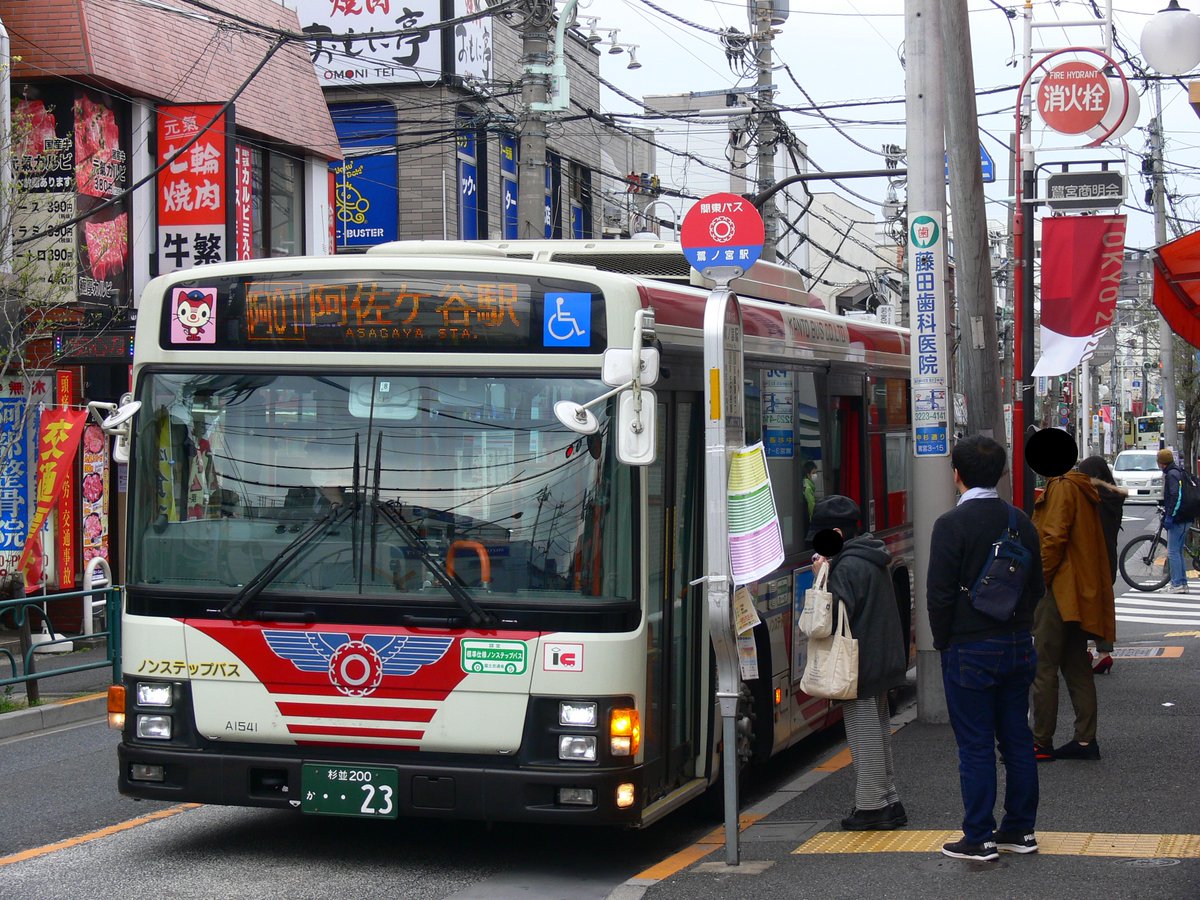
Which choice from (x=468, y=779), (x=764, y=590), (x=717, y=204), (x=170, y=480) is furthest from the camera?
(x=764, y=590)

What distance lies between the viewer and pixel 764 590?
A: 8.80 m

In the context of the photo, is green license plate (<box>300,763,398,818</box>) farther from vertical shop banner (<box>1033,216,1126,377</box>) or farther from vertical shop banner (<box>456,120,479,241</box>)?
vertical shop banner (<box>456,120,479,241</box>)

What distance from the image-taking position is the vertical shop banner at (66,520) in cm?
1786

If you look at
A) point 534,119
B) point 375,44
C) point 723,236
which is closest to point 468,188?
point 375,44

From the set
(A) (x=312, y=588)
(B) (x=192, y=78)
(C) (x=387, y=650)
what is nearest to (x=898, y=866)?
(C) (x=387, y=650)

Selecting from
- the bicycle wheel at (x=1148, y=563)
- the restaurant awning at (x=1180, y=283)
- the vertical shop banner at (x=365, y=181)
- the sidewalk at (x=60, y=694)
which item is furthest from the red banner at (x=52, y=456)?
the bicycle wheel at (x=1148, y=563)

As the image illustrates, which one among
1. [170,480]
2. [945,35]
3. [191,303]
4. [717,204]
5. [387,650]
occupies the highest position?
[945,35]

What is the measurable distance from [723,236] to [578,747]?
2.72 meters

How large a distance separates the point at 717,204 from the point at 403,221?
843 inches

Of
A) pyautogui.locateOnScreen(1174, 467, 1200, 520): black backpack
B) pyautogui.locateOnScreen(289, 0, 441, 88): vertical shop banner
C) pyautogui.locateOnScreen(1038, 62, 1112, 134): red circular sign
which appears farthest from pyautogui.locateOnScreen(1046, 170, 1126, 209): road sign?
pyautogui.locateOnScreen(289, 0, 441, 88): vertical shop banner

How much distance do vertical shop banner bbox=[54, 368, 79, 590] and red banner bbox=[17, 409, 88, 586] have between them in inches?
74.5

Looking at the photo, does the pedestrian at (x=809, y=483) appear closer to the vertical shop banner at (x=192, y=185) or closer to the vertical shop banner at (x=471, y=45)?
the vertical shop banner at (x=192, y=185)

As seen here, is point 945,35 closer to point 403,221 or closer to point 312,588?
point 312,588

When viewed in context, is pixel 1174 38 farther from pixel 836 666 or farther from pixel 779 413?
pixel 836 666
